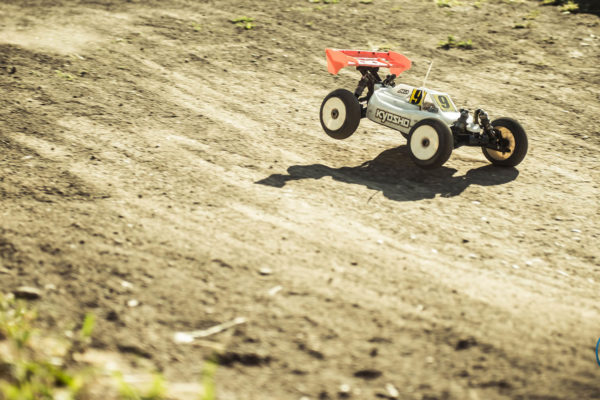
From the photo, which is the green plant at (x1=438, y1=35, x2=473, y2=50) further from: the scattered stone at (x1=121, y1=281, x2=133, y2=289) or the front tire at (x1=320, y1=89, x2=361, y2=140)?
the scattered stone at (x1=121, y1=281, x2=133, y2=289)

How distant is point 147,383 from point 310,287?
161 cm

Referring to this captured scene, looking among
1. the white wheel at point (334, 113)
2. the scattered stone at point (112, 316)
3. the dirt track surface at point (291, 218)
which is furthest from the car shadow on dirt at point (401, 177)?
the scattered stone at point (112, 316)

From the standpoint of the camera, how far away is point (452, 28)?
12789mm

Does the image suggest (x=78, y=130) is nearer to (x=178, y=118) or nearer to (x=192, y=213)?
(x=178, y=118)

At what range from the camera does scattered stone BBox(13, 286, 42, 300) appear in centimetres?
436

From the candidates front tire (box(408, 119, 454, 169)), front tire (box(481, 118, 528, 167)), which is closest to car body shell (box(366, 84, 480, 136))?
front tire (box(408, 119, 454, 169))

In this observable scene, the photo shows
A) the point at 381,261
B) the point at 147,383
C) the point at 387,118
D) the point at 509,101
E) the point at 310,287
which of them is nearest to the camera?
the point at 147,383

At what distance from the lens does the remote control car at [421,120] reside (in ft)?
22.6

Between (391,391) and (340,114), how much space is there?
4.63 m

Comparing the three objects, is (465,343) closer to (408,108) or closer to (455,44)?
(408,108)

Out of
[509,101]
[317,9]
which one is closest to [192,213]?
[509,101]

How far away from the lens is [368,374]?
12.5 ft

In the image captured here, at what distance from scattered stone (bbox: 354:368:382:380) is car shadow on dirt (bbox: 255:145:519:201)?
9.84ft

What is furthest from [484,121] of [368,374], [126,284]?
[126,284]
